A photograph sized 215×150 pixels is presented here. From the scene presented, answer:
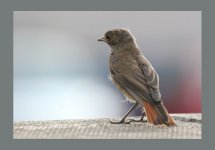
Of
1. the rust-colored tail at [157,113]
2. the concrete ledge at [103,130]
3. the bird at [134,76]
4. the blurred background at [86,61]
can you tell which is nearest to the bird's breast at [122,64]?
the bird at [134,76]

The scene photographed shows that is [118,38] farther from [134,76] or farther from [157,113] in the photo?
[157,113]

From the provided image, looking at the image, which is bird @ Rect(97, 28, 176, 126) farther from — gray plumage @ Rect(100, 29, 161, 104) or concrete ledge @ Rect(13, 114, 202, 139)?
concrete ledge @ Rect(13, 114, 202, 139)

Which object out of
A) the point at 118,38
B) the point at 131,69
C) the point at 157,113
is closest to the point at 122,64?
the point at 131,69

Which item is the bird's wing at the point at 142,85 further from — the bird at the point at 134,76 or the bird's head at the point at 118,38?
the bird's head at the point at 118,38

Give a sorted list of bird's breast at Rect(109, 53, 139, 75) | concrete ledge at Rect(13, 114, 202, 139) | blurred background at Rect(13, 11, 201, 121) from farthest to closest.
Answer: blurred background at Rect(13, 11, 201, 121)
bird's breast at Rect(109, 53, 139, 75)
concrete ledge at Rect(13, 114, 202, 139)

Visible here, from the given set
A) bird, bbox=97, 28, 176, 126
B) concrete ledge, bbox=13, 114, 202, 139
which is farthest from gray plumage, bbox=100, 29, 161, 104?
concrete ledge, bbox=13, 114, 202, 139
